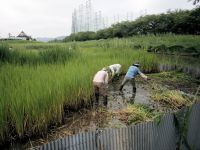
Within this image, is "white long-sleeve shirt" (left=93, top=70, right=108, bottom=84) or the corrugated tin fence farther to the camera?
"white long-sleeve shirt" (left=93, top=70, right=108, bottom=84)

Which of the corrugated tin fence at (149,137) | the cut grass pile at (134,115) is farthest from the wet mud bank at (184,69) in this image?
the corrugated tin fence at (149,137)

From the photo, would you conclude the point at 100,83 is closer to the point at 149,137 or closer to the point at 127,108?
the point at 127,108

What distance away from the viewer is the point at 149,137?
457 centimetres

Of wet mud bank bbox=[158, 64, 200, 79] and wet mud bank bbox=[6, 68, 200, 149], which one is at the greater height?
wet mud bank bbox=[158, 64, 200, 79]

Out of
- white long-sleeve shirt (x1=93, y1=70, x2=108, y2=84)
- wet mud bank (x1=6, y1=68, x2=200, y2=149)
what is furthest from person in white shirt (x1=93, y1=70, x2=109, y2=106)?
wet mud bank (x1=6, y1=68, x2=200, y2=149)

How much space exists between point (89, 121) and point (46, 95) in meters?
1.38

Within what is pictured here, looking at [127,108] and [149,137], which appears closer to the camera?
[149,137]

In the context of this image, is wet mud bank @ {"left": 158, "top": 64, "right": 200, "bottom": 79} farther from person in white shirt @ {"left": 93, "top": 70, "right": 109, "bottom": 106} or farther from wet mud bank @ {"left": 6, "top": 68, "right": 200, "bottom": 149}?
person in white shirt @ {"left": 93, "top": 70, "right": 109, "bottom": 106}

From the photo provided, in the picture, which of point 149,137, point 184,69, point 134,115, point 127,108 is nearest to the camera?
point 149,137

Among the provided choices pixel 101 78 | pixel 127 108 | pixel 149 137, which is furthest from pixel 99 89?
pixel 149 137

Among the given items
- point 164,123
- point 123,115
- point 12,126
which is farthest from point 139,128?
point 12,126

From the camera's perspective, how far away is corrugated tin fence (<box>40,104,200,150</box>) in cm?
377

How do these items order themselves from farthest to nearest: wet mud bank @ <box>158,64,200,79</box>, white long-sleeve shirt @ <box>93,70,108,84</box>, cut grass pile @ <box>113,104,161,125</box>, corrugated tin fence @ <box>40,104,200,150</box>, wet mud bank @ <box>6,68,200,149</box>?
1. wet mud bank @ <box>158,64,200,79</box>
2. white long-sleeve shirt @ <box>93,70,108,84</box>
3. cut grass pile @ <box>113,104,161,125</box>
4. wet mud bank @ <box>6,68,200,149</box>
5. corrugated tin fence @ <box>40,104,200,150</box>

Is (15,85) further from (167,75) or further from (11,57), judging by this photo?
(167,75)
